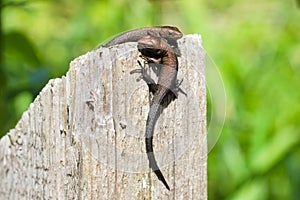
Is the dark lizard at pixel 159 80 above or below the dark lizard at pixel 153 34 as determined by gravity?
below

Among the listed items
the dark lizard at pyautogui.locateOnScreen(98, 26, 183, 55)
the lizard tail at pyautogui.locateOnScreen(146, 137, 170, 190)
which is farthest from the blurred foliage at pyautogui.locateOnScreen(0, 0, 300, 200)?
the lizard tail at pyautogui.locateOnScreen(146, 137, 170, 190)

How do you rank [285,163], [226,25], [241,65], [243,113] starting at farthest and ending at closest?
1. [226,25]
2. [241,65]
3. [243,113]
4. [285,163]

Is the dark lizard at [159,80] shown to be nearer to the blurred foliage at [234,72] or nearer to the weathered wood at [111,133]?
the weathered wood at [111,133]

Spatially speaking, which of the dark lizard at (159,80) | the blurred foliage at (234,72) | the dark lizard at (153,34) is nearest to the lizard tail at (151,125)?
the dark lizard at (159,80)

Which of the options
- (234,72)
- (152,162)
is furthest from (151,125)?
(234,72)

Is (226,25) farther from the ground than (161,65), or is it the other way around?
(226,25)

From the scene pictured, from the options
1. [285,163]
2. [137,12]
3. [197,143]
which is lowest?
[197,143]

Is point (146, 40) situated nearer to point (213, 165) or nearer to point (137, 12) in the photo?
point (213, 165)

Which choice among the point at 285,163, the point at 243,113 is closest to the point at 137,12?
the point at 243,113
